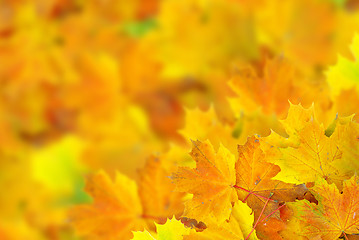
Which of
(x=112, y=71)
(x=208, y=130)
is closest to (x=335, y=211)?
(x=208, y=130)

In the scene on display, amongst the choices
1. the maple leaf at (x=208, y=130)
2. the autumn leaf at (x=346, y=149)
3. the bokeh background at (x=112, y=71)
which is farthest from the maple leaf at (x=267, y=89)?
the bokeh background at (x=112, y=71)

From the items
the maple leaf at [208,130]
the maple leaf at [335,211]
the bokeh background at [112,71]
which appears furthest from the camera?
the bokeh background at [112,71]

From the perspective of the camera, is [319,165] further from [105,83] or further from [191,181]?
[105,83]

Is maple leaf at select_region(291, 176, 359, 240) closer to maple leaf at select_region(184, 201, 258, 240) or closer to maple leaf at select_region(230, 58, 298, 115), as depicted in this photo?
maple leaf at select_region(184, 201, 258, 240)

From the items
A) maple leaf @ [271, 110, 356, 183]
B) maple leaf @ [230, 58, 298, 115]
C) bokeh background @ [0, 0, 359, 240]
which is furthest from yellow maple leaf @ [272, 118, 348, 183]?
bokeh background @ [0, 0, 359, 240]

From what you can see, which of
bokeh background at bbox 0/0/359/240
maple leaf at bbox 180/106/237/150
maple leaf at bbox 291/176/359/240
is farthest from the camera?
bokeh background at bbox 0/0/359/240

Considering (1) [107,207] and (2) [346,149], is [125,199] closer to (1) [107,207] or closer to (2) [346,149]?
(1) [107,207]

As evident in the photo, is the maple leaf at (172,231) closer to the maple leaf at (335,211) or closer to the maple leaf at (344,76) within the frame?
the maple leaf at (335,211)
